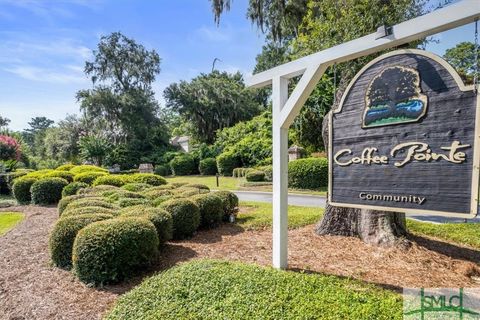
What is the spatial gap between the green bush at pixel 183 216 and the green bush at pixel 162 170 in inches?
829

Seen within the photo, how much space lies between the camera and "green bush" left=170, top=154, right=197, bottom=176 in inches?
992

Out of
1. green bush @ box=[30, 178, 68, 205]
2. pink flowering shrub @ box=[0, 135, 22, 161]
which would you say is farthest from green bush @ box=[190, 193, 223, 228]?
pink flowering shrub @ box=[0, 135, 22, 161]

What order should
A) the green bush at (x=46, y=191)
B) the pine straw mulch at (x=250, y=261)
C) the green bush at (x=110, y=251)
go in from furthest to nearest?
the green bush at (x=46, y=191)
the green bush at (x=110, y=251)
the pine straw mulch at (x=250, y=261)

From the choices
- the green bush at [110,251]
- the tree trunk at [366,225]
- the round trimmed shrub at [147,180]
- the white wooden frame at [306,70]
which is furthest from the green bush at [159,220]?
the round trimmed shrub at [147,180]

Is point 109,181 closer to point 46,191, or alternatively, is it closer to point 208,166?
point 46,191

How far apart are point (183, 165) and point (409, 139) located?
77.4 feet

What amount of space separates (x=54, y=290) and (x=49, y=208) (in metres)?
7.55

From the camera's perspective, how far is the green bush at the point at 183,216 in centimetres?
536

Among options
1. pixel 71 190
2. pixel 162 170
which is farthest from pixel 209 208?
pixel 162 170

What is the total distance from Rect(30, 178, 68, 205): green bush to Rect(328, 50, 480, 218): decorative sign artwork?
428 inches

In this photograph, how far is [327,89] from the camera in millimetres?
17547

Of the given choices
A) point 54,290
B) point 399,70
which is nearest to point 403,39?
point 399,70

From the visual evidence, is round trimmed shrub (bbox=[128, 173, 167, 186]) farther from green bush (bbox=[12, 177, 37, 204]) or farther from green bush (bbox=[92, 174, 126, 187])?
green bush (bbox=[12, 177, 37, 204])

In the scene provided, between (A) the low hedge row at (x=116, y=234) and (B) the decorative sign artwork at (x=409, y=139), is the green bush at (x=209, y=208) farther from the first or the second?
(B) the decorative sign artwork at (x=409, y=139)
